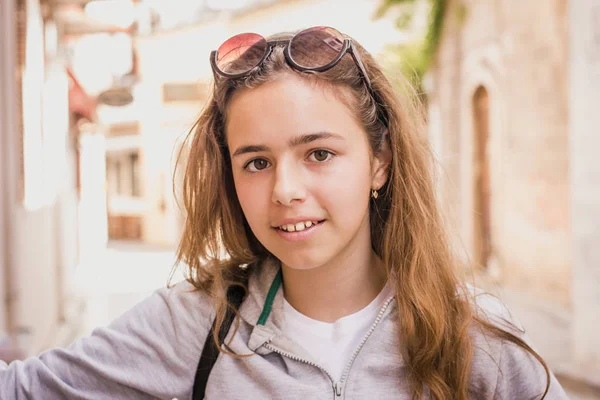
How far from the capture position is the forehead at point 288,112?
1.50 m

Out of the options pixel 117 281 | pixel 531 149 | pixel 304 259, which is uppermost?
pixel 531 149

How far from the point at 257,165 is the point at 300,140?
136 mm

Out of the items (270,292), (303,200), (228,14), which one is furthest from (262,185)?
(228,14)

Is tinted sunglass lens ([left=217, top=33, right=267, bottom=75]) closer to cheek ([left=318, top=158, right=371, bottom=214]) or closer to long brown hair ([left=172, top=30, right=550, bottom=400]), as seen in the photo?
long brown hair ([left=172, top=30, right=550, bottom=400])

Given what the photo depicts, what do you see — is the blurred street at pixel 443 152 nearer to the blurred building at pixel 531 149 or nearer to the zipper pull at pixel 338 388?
the blurred building at pixel 531 149

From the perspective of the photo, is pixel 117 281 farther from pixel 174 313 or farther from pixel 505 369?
pixel 505 369

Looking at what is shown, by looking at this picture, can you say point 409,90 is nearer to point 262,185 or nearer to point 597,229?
point 262,185

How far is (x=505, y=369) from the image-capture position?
1.51 meters

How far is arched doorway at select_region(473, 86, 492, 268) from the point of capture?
32.5 ft

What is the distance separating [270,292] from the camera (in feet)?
5.58

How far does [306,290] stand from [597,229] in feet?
11.0

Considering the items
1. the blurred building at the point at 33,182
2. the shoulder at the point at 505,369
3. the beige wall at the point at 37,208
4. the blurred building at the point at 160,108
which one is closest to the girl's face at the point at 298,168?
the shoulder at the point at 505,369

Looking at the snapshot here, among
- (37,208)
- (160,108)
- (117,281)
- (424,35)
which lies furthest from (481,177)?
(160,108)

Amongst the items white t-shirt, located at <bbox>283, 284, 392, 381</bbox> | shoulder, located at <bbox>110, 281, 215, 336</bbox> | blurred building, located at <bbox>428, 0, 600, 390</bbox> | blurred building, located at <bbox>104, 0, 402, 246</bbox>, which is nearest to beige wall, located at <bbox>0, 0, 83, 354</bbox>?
shoulder, located at <bbox>110, 281, 215, 336</bbox>
